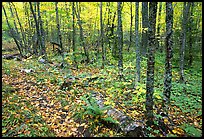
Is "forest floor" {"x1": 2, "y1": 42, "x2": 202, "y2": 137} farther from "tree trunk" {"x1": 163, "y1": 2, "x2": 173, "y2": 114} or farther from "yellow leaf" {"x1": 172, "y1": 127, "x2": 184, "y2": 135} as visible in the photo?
"tree trunk" {"x1": 163, "y1": 2, "x2": 173, "y2": 114}

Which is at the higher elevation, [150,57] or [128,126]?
[150,57]

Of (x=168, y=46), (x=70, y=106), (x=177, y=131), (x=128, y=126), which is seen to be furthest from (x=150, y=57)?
(x=70, y=106)

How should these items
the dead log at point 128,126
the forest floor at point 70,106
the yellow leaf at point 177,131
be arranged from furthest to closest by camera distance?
1. the yellow leaf at point 177,131
2. the forest floor at point 70,106
3. the dead log at point 128,126

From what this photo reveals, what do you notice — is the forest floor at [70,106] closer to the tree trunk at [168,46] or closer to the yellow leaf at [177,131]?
the yellow leaf at [177,131]

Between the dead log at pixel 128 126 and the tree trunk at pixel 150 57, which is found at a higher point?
the tree trunk at pixel 150 57

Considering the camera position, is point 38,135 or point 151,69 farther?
point 151,69

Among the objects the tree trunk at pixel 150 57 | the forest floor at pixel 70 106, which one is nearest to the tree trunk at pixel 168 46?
the forest floor at pixel 70 106

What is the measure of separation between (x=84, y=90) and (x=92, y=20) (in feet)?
43.4

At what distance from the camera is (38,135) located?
5488 millimetres

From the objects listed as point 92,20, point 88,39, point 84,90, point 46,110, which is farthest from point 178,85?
point 88,39

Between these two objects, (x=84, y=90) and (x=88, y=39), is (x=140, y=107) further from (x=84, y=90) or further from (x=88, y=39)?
(x=88, y=39)

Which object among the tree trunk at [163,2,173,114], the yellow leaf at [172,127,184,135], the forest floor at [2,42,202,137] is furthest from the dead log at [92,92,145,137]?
the tree trunk at [163,2,173,114]

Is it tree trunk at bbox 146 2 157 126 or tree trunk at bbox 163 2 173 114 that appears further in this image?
tree trunk at bbox 163 2 173 114

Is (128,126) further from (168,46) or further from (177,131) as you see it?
(168,46)
